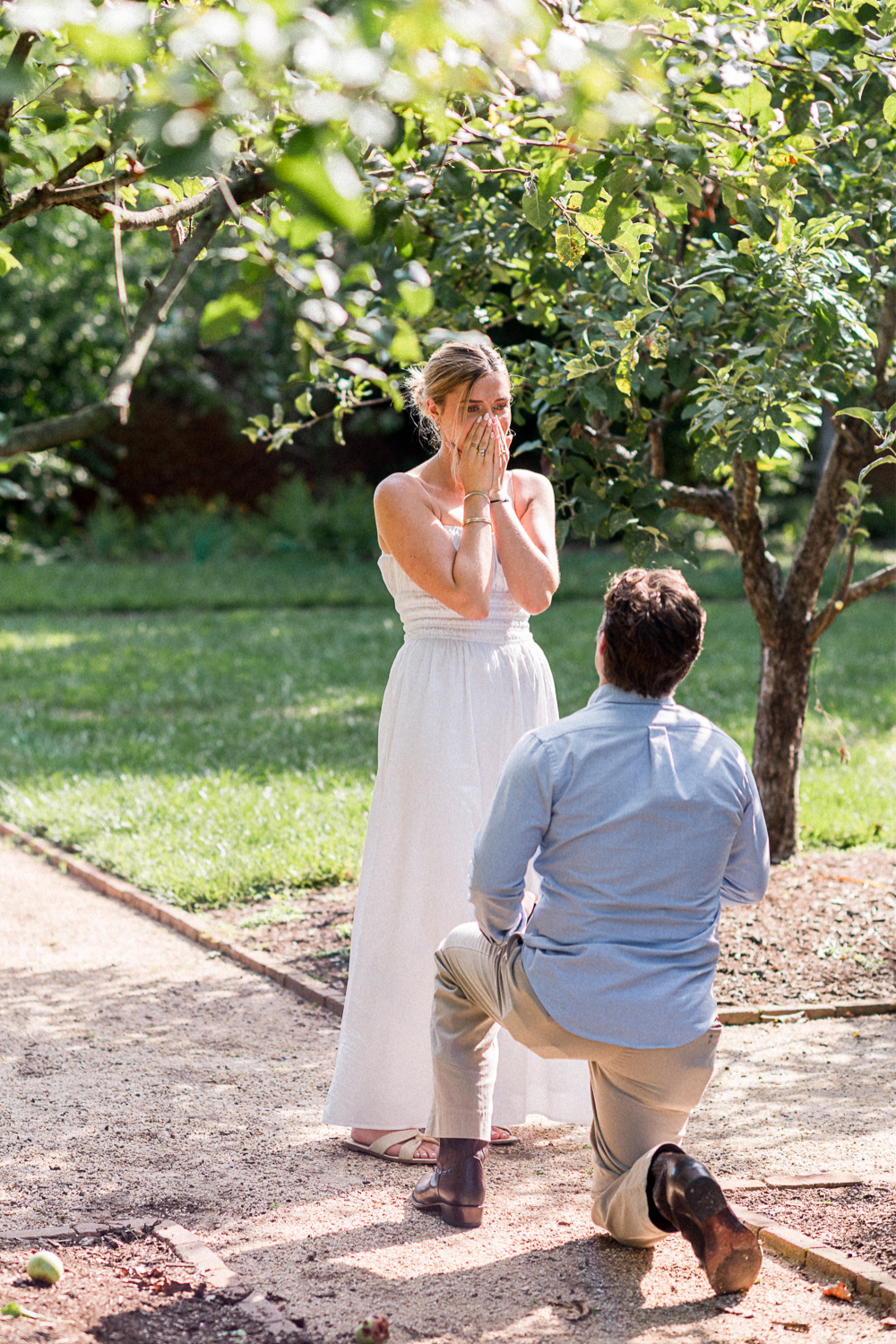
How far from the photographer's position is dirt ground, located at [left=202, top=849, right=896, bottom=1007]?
5.13 m

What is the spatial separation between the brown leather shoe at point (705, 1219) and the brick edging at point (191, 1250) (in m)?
0.76

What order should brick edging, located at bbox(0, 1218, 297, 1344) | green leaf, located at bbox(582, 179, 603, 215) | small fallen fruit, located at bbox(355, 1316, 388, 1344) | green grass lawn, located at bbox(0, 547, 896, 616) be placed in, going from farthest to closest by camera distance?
1. green grass lawn, located at bbox(0, 547, 896, 616)
2. green leaf, located at bbox(582, 179, 603, 215)
3. brick edging, located at bbox(0, 1218, 297, 1344)
4. small fallen fruit, located at bbox(355, 1316, 388, 1344)

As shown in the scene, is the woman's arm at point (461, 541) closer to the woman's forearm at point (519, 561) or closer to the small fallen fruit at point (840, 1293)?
the woman's forearm at point (519, 561)

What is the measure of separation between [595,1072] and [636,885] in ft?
1.61

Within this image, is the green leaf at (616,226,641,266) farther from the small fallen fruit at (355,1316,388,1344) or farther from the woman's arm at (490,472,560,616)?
the small fallen fruit at (355,1316,388,1344)

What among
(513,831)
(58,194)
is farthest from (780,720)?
(58,194)

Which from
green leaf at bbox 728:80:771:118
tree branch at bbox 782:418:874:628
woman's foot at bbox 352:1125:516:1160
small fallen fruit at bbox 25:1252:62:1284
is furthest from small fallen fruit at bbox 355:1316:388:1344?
tree branch at bbox 782:418:874:628

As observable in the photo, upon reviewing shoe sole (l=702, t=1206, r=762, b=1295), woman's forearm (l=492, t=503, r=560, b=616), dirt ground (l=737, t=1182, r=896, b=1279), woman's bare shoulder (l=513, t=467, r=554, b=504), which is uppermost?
woman's bare shoulder (l=513, t=467, r=554, b=504)

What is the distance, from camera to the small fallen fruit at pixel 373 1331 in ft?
8.85

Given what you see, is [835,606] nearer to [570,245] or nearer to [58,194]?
[570,245]

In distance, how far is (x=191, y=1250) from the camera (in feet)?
10.2

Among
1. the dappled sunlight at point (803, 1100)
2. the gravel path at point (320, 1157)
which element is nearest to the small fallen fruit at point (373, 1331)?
the gravel path at point (320, 1157)

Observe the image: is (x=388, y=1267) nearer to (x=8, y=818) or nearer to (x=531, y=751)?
(x=531, y=751)

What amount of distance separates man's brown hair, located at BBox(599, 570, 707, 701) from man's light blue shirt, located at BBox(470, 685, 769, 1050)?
5cm
